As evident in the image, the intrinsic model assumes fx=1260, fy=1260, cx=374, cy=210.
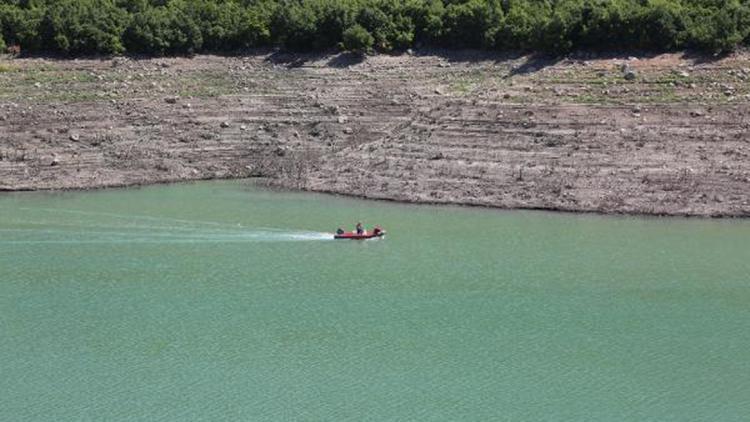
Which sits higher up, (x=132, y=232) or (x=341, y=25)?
(x=341, y=25)

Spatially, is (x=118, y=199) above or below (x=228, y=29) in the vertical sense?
below

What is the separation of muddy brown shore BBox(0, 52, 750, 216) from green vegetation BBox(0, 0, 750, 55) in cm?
101

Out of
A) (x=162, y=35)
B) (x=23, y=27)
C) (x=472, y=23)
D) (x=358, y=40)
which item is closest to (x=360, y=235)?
(x=358, y=40)

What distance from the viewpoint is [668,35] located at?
55.6m

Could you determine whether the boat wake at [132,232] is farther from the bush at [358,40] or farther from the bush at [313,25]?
the bush at [313,25]

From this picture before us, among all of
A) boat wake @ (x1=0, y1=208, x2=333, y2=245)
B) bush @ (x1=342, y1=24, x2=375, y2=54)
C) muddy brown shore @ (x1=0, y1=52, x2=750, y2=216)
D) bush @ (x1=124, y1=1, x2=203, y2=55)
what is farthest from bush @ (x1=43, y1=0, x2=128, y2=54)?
boat wake @ (x1=0, y1=208, x2=333, y2=245)

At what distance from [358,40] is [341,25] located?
1.90m

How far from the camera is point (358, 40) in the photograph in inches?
2347

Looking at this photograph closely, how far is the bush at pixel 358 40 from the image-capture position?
59.6 m

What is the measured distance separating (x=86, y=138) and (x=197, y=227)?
1256cm

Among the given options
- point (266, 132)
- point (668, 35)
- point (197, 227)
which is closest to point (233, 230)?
point (197, 227)

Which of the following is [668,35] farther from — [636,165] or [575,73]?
[636,165]

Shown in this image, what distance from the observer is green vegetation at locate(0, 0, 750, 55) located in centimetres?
5725

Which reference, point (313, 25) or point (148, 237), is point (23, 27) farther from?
point (148, 237)
